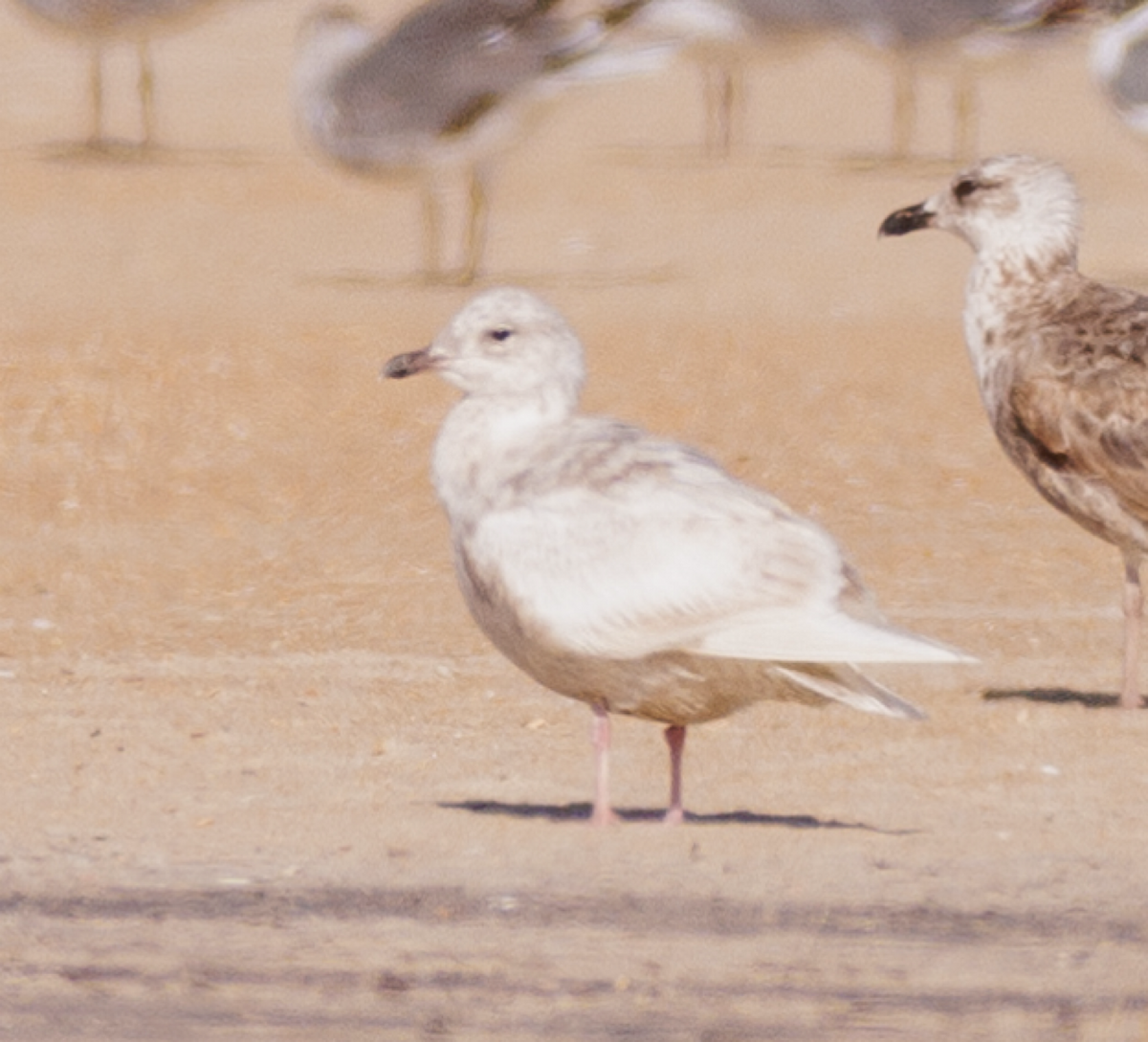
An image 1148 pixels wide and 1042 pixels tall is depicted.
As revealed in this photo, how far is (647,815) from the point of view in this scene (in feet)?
26.4

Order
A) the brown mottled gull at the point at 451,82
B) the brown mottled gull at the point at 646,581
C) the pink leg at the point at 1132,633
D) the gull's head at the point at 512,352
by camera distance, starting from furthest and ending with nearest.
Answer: the brown mottled gull at the point at 451,82 < the pink leg at the point at 1132,633 < the gull's head at the point at 512,352 < the brown mottled gull at the point at 646,581

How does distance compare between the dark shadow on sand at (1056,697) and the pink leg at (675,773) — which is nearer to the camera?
the pink leg at (675,773)

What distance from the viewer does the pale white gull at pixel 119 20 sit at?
21281 millimetres

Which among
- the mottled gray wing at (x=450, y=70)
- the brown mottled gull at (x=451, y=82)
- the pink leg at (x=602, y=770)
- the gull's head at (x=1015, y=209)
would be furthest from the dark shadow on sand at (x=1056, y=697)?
the mottled gray wing at (x=450, y=70)

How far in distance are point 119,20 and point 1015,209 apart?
12.6m

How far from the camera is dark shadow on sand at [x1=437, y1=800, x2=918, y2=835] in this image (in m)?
7.79

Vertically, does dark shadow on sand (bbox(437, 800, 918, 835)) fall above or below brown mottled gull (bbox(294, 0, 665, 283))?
above

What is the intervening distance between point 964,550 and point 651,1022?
6503mm

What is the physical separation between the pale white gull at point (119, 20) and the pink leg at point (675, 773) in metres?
14.0

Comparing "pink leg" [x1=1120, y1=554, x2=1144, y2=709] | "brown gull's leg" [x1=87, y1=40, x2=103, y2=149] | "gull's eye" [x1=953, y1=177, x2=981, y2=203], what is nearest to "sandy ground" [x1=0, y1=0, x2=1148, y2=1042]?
"pink leg" [x1=1120, y1=554, x2=1144, y2=709]

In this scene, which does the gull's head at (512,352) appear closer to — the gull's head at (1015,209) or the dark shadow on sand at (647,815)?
the dark shadow on sand at (647,815)

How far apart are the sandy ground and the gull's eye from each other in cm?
152

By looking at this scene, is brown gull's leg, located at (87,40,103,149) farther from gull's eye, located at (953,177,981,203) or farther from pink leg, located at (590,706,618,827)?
pink leg, located at (590,706,618,827)

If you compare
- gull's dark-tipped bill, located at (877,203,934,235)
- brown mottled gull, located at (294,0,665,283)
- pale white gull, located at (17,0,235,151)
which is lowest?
pale white gull, located at (17,0,235,151)
